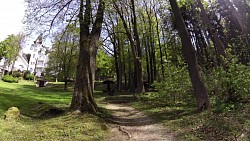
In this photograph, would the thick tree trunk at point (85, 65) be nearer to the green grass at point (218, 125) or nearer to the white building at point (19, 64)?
the green grass at point (218, 125)

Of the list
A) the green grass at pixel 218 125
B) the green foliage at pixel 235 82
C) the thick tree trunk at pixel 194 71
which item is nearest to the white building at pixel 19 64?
the thick tree trunk at pixel 194 71

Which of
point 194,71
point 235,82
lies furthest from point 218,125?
point 194,71

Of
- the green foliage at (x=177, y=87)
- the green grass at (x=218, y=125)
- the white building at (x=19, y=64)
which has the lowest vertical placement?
the green grass at (x=218, y=125)

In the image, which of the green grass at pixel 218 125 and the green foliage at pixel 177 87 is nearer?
the green grass at pixel 218 125

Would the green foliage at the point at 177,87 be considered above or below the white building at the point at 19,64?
below

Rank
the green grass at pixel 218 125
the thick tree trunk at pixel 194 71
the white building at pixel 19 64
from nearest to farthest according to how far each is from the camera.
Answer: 1. the green grass at pixel 218 125
2. the thick tree trunk at pixel 194 71
3. the white building at pixel 19 64

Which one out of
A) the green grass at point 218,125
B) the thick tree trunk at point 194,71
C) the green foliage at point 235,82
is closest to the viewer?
the green grass at point 218,125

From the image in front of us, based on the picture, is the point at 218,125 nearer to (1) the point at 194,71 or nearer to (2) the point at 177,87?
(1) the point at 194,71

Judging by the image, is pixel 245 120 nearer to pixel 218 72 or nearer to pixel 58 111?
pixel 218 72

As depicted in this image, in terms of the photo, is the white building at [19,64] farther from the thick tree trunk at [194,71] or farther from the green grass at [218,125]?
the green grass at [218,125]

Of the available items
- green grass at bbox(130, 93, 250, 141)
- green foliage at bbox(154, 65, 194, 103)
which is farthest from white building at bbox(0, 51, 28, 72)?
green grass at bbox(130, 93, 250, 141)

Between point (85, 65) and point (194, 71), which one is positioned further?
point (85, 65)

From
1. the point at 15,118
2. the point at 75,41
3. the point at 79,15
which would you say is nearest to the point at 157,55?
the point at 75,41

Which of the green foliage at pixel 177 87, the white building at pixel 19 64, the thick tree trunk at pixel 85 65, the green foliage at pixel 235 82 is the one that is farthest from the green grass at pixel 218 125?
the white building at pixel 19 64
